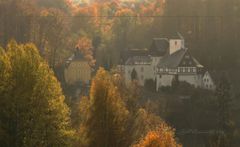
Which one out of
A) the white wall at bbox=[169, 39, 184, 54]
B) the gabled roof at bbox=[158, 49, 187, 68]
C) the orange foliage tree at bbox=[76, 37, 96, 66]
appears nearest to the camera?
the gabled roof at bbox=[158, 49, 187, 68]

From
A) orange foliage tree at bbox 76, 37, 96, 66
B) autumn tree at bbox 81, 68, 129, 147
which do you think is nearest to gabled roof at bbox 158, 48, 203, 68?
orange foliage tree at bbox 76, 37, 96, 66

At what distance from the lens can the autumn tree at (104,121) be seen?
25250mm

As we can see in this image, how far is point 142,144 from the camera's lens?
21.8m

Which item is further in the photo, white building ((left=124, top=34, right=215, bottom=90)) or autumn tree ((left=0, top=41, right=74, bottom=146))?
white building ((left=124, top=34, right=215, bottom=90))

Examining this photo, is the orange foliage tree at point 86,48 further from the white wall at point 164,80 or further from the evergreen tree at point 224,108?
the evergreen tree at point 224,108

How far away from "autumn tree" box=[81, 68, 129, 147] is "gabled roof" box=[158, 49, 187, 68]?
101 feet

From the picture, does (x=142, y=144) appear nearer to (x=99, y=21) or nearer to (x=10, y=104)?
(x=10, y=104)

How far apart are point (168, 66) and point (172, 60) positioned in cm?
100

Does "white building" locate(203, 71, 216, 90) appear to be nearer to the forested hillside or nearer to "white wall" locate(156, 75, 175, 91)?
the forested hillside

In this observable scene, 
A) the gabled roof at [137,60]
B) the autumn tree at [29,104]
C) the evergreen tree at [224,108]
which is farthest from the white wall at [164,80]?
the autumn tree at [29,104]

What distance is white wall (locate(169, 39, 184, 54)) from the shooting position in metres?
59.1

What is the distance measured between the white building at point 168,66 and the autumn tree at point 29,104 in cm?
3271

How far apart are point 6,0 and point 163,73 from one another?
16592 mm

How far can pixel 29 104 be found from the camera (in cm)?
2217
